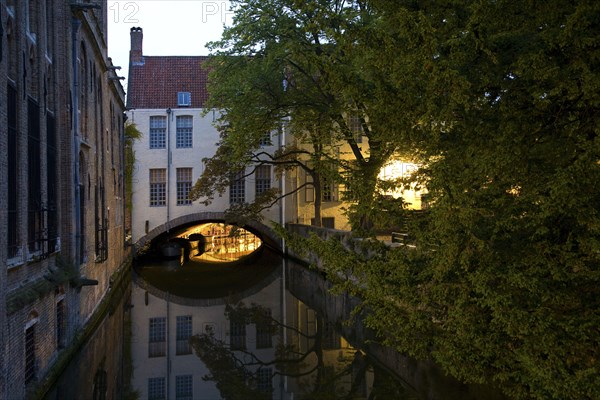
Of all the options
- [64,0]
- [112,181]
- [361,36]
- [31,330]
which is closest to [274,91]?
[112,181]

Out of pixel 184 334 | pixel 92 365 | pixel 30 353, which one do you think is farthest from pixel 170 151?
pixel 30 353

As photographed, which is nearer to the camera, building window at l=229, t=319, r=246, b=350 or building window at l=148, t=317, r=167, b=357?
building window at l=148, t=317, r=167, b=357

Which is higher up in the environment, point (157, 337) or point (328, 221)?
point (328, 221)

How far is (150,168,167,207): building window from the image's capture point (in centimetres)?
2864

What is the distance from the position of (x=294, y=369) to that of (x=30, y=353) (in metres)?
4.56

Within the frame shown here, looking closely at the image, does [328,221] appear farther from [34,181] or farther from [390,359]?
[34,181]

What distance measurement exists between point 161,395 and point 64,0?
709 cm

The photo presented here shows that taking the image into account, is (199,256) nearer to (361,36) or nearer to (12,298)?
(12,298)

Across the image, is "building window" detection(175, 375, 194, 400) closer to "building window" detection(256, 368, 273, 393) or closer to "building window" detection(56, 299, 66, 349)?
"building window" detection(256, 368, 273, 393)

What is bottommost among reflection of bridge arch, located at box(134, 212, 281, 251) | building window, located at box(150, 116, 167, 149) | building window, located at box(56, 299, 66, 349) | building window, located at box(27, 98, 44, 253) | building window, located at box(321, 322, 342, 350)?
building window, located at box(321, 322, 342, 350)

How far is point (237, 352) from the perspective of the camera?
12.3 metres

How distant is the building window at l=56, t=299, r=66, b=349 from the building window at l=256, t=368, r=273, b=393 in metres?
3.17

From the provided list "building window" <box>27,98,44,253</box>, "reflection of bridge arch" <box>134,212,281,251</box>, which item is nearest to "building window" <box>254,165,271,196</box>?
"reflection of bridge arch" <box>134,212,281,251</box>

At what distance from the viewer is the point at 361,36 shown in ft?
18.8
